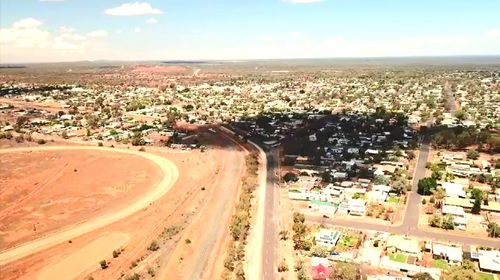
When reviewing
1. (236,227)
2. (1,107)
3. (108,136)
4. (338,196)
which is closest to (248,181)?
(338,196)

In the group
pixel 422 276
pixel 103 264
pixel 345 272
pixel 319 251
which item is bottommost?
pixel 103 264

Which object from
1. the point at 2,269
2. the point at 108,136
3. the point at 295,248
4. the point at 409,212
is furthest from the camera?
the point at 108,136

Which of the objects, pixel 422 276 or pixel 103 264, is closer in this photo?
pixel 422 276

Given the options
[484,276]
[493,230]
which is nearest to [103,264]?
[484,276]

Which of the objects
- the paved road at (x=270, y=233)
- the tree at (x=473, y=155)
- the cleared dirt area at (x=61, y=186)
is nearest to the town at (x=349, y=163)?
the tree at (x=473, y=155)

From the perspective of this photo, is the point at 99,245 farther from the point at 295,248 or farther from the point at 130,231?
the point at 295,248

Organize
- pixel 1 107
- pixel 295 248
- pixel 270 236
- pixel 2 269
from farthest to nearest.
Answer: pixel 1 107 < pixel 270 236 < pixel 295 248 < pixel 2 269

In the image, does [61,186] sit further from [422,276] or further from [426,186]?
[422,276]
